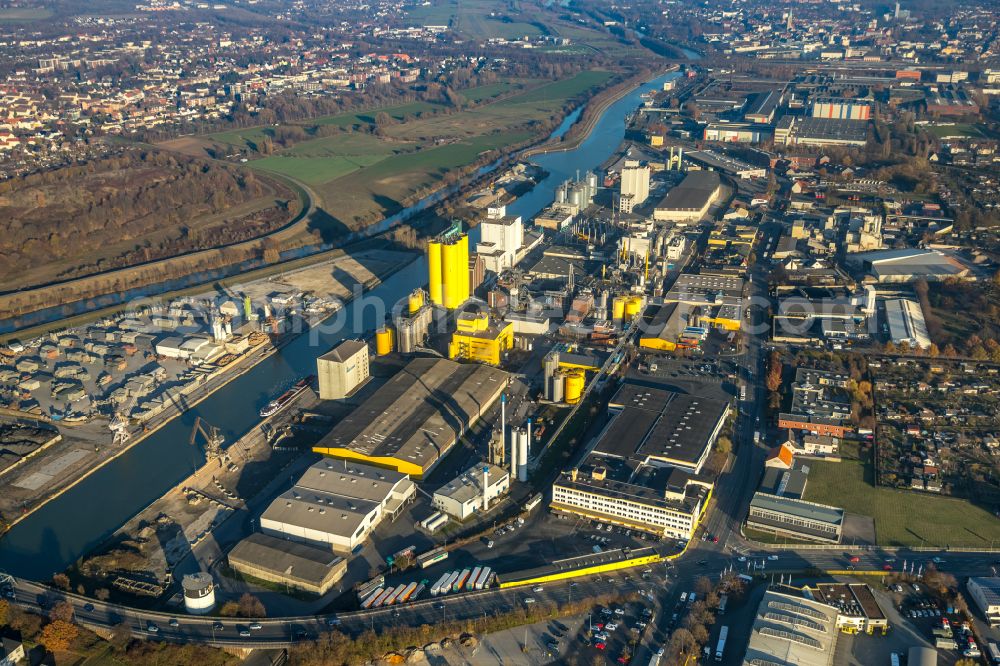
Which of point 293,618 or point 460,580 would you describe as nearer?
point 293,618

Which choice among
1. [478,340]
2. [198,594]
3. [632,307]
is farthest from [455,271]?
[198,594]

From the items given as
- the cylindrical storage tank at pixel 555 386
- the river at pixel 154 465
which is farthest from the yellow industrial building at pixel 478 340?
the river at pixel 154 465

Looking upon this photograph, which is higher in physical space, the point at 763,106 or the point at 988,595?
the point at 763,106

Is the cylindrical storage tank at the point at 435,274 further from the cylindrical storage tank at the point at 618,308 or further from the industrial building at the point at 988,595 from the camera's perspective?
the industrial building at the point at 988,595

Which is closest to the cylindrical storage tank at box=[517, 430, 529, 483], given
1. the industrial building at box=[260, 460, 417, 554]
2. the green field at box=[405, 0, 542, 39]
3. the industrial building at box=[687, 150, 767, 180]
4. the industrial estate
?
the industrial estate

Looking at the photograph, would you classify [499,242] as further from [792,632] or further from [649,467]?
[792,632]
